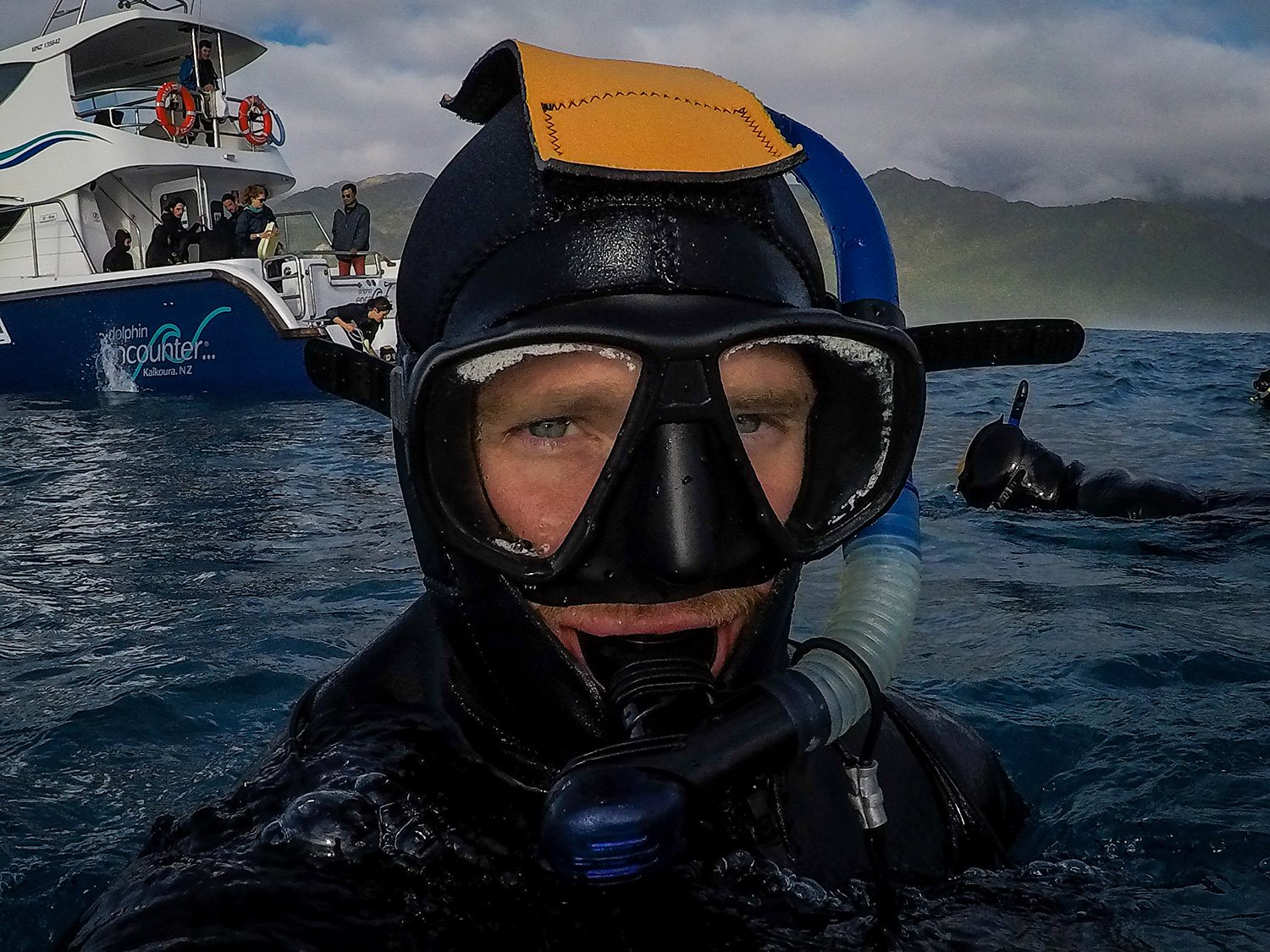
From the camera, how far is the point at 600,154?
57.0 inches

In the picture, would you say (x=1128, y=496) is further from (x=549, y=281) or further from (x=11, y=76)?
(x=11, y=76)

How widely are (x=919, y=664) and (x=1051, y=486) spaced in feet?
9.80

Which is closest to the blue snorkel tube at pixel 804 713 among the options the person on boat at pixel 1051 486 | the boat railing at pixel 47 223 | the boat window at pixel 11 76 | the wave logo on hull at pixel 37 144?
the person on boat at pixel 1051 486

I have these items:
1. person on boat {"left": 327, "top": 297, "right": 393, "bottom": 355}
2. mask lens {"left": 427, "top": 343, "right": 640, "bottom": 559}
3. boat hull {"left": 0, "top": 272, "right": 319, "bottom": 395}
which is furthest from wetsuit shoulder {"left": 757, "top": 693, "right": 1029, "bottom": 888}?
person on boat {"left": 327, "top": 297, "right": 393, "bottom": 355}

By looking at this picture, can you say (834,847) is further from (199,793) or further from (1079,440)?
(1079,440)

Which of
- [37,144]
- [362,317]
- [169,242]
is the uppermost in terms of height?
[37,144]

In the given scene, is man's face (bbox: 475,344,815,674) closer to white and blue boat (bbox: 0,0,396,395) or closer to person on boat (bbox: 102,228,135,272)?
white and blue boat (bbox: 0,0,396,395)

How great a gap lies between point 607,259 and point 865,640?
62 centimetres

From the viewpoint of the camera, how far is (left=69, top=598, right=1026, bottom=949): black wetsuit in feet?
4.36

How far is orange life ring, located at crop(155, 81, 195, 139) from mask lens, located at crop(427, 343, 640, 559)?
586 inches

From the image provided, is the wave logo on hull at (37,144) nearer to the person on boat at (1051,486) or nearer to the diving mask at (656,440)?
the person on boat at (1051,486)

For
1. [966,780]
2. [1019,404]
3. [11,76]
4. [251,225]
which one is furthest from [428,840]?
[11,76]

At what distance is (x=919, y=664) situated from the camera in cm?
374

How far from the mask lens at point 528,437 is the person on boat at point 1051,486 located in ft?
16.5
